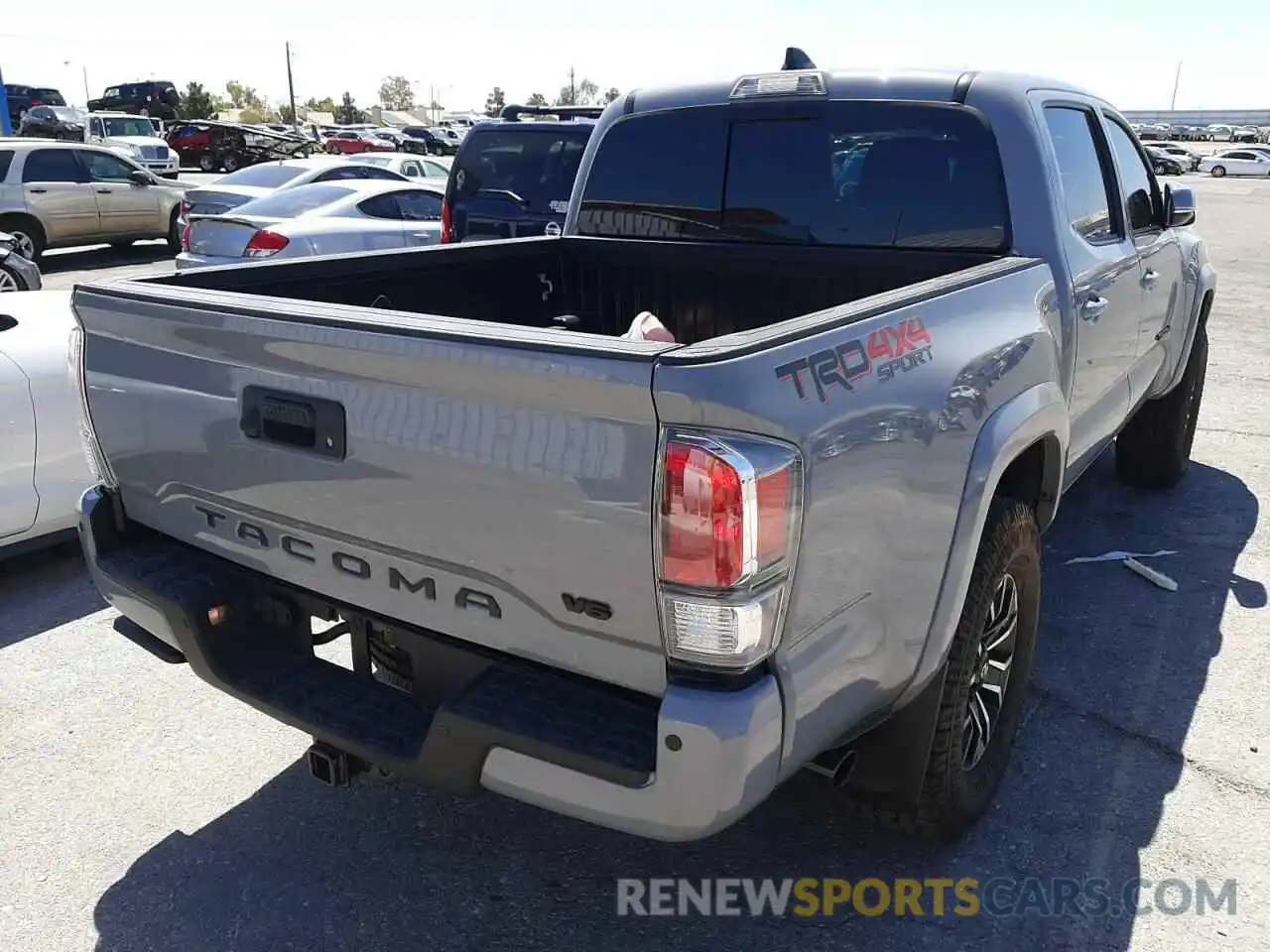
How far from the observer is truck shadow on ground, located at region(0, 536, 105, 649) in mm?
4238

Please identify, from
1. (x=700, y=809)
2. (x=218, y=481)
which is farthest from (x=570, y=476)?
(x=218, y=481)

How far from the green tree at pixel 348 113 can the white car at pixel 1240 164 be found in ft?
218

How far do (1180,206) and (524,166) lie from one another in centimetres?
536

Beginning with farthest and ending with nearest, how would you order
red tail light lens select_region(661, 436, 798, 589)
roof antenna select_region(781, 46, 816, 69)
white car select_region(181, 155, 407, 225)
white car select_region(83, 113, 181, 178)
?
white car select_region(83, 113, 181, 178) → white car select_region(181, 155, 407, 225) → roof antenna select_region(781, 46, 816, 69) → red tail light lens select_region(661, 436, 798, 589)

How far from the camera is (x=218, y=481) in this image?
2543 mm

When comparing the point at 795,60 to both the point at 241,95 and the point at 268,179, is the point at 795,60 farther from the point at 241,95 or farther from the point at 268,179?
the point at 241,95

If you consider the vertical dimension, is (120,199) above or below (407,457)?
below

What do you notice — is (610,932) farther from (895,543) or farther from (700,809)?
(895,543)

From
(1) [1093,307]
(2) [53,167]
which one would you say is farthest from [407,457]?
(2) [53,167]

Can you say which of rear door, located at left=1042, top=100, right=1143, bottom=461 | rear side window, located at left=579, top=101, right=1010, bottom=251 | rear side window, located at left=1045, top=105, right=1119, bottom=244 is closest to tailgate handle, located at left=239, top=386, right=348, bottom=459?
rear side window, located at left=579, top=101, right=1010, bottom=251

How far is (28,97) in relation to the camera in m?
42.7

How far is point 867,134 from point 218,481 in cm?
238

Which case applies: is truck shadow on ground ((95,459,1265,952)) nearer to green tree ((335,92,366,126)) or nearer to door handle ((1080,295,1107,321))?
door handle ((1080,295,1107,321))

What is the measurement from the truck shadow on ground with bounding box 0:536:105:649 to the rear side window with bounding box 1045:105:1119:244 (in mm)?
4026
